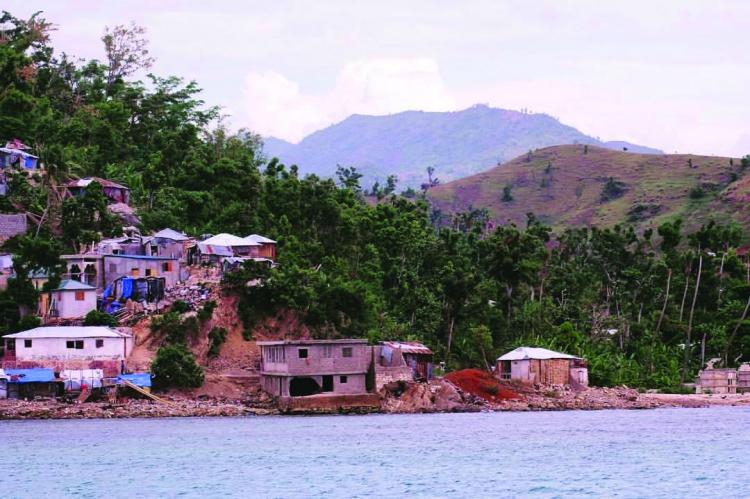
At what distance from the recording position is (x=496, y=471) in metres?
39.4

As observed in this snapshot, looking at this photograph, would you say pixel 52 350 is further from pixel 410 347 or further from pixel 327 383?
pixel 410 347

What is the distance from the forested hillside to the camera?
228ft

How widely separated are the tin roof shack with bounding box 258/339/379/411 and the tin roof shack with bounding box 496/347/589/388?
10.1 meters

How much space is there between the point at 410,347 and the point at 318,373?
6.90 meters

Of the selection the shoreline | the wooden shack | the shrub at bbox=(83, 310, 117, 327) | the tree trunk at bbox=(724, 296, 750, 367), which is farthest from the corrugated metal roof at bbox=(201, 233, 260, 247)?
the tree trunk at bbox=(724, 296, 750, 367)

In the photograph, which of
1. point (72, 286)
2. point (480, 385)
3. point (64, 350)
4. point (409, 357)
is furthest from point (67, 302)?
point (480, 385)

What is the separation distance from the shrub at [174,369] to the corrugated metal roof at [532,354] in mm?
18421

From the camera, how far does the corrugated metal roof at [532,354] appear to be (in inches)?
2680

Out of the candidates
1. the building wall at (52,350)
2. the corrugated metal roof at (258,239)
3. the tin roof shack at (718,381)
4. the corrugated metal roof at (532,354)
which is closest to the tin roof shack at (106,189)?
the corrugated metal roof at (258,239)

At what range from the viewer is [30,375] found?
192 ft

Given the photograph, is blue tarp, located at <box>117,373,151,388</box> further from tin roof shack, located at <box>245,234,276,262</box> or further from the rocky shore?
tin roof shack, located at <box>245,234,276,262</box>

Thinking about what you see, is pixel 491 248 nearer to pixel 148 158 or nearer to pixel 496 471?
pixel 148 158

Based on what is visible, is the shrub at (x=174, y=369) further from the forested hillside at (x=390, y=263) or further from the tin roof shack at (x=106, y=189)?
the tin roof shack at (x=106, y=189)

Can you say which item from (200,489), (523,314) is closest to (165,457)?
(200,489)
